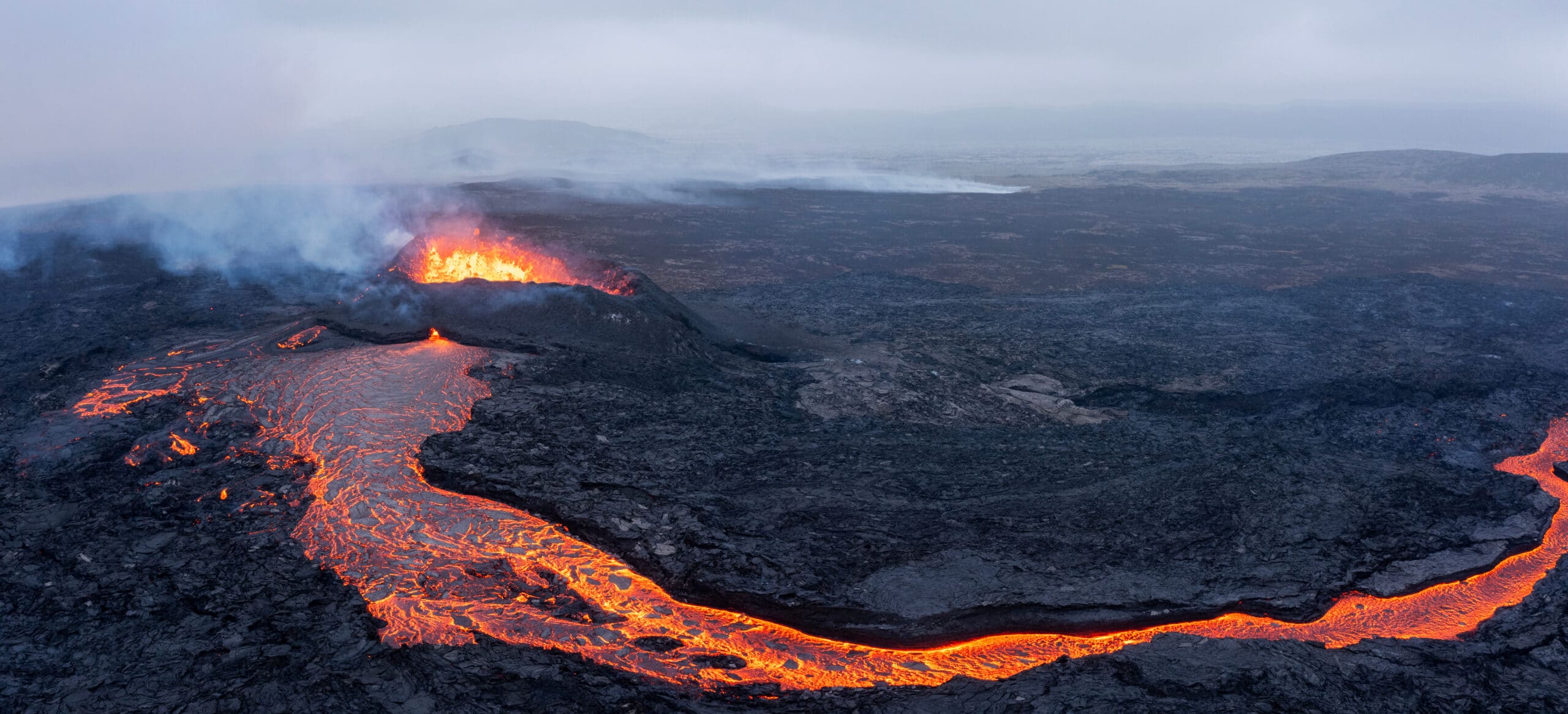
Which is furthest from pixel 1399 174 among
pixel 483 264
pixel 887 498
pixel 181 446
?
pixel 181 446

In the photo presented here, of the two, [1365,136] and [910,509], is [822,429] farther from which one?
[1365,136]

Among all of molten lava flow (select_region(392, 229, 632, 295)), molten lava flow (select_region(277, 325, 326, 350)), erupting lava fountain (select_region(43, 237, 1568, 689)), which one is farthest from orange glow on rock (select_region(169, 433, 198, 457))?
molten lava flow (select_region(392, 229, 632, 295))

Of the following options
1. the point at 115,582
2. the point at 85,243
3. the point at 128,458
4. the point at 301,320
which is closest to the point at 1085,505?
the point at 115,582

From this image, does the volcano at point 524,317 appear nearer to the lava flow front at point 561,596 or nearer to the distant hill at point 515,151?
the lava flow front at point 561,596

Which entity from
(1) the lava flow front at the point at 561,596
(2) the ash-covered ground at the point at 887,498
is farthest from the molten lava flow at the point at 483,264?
(1) the lava flow front at the point at 561,596

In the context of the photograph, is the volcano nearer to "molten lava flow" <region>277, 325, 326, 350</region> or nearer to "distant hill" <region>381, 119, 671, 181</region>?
"molten lava flow" <region>277, 325, 326, 350</region>

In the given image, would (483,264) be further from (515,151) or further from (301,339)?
(515,151)

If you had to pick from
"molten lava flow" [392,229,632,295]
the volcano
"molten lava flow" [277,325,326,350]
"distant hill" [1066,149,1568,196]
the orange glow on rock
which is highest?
"distant hill" [1066,149,1568,196]
